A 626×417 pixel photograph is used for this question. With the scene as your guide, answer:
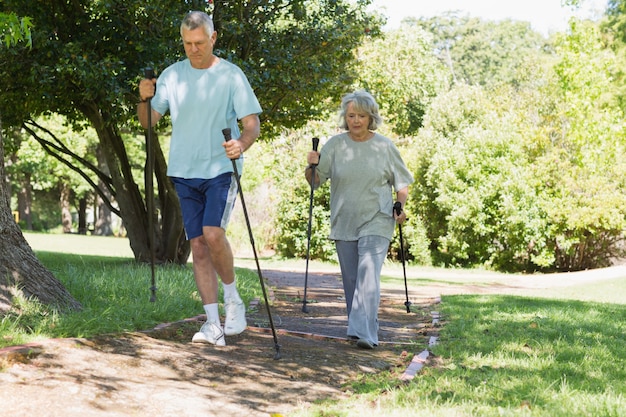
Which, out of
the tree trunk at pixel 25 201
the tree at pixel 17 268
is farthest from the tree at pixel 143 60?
the tree trunk at pixel 25 201

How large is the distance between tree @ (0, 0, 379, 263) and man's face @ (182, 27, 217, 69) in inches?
206

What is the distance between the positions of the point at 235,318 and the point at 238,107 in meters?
1.45

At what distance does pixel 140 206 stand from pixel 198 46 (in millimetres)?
8417

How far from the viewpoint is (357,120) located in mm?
6234

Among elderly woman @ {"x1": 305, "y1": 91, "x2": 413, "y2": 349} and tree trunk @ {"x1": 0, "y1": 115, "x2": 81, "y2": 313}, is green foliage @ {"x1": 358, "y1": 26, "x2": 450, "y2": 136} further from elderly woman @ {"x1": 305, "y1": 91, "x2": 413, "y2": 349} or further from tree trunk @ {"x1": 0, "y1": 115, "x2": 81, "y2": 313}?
tree trunk @ {"x1": 0, "y1": 115, "x2": 81, "y2": 313}

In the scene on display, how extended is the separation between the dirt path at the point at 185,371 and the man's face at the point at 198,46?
1.83 meters

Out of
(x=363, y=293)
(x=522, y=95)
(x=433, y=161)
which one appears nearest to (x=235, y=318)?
(x=363, y=293)

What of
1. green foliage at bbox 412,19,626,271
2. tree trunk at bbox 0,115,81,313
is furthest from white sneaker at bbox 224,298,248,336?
green foliage at bbox 412,19,626,271

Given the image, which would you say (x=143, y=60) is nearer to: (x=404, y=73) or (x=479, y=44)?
(x=404, y=73)

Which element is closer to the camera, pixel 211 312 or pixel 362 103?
pixel 211 312

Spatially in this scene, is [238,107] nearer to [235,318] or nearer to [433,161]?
[235,318]

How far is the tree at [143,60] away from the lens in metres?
A: 10.6

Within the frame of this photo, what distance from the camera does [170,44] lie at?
10.9 meters

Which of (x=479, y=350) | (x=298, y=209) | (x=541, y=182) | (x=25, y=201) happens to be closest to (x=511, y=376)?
(x=479, y=350)
